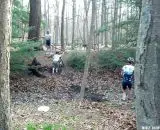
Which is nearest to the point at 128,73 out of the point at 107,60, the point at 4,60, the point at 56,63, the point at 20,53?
the point at 20,53

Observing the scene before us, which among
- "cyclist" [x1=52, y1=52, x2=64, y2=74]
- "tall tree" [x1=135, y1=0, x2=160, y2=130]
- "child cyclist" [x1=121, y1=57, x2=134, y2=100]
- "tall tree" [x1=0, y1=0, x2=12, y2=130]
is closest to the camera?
"tall tree" [x1=135, y1=0, x2=160, y2=130]

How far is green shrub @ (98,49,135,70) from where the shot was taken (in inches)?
963

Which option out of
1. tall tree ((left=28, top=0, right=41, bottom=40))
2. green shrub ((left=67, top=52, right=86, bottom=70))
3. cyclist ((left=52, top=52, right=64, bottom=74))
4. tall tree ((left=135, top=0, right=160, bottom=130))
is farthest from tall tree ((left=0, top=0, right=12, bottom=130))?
tall tree ((left=28, top=0, right=41, bottom=40))

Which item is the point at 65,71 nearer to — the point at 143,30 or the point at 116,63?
the point at 116,63

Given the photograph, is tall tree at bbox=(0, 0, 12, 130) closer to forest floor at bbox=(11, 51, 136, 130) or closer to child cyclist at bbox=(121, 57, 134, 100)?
forest floor at bbox=(11, 51, 136, 130)

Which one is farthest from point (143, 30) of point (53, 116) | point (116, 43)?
point (116, 43)

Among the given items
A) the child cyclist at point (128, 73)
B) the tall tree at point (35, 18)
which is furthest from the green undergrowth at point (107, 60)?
the child cyclist at point (128, 73)

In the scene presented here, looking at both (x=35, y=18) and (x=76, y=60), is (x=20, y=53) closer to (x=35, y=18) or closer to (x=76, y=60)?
(x=76, y=60)

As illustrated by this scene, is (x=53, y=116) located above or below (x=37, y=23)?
below

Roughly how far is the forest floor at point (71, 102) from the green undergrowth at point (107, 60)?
0.72 meters

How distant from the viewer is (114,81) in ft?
73.2

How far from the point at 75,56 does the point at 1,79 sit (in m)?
17.9

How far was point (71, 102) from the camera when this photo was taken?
15.5 metres

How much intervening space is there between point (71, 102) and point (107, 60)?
32.8 feet
